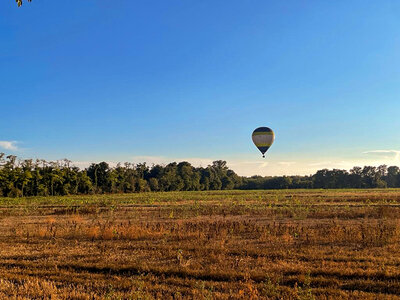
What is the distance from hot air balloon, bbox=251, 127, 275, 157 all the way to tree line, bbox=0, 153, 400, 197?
47726mm

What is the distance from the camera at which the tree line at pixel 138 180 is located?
67.3 metres

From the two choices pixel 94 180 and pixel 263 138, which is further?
pixel 94 180

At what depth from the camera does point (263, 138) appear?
38312 mm

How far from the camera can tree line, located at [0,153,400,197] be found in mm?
67312

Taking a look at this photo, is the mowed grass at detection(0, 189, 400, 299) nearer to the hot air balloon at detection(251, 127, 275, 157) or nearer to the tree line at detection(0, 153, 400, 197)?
the hot air balloon at detection(251, 127, 275, 157)

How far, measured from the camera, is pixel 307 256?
1112cm

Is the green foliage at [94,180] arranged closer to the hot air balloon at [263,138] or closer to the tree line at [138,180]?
the tree line at [138,180]

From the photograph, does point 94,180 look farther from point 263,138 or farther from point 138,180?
point 263,138

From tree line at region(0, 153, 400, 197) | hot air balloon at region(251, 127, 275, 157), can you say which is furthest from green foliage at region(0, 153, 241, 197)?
hot air balloon at region(251, 127, 275, 157)

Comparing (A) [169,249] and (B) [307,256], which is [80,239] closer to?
(A) [169,249]

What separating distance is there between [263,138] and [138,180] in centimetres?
6191

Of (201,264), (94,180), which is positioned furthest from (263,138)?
(94,180)

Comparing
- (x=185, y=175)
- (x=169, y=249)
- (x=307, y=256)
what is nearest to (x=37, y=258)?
(x=169, y=249)

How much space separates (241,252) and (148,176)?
343 feet
